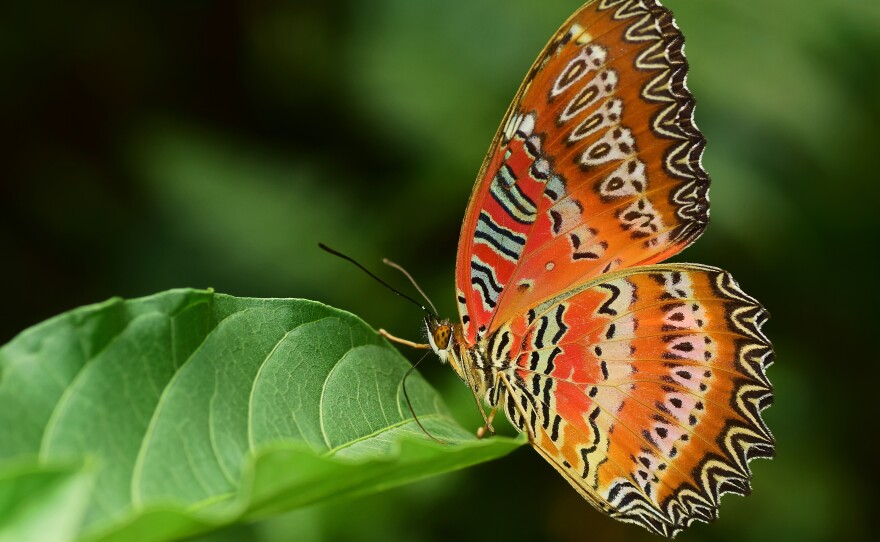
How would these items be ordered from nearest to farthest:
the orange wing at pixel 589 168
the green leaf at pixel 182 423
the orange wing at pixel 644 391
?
the green leaf at pixel 182 423, the orange wing at pixel 589 168, the orange wing at pixel 644 391

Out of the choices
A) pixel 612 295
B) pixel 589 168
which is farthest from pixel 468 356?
pixel 589 168

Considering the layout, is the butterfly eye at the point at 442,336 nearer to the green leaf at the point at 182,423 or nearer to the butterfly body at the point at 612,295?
the butterfly body at the point at 612,295

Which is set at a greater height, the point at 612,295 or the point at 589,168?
the point at 589,168

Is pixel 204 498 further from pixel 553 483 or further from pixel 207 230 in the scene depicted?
pixel 207 230

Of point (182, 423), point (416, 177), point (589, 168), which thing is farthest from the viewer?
point (416, 177)

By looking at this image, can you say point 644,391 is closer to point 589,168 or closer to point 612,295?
point 612,295

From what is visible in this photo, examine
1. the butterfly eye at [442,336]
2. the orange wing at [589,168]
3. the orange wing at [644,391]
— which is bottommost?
the orange wing at [644,391]

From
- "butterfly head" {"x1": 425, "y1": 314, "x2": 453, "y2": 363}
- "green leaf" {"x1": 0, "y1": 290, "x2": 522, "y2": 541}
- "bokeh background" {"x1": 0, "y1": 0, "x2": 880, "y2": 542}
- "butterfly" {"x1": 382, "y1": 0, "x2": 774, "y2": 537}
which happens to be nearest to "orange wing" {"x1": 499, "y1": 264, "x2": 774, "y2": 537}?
"butterfly" {"x1": 382, "y1": 0, "x2": 774, "y2": 537}

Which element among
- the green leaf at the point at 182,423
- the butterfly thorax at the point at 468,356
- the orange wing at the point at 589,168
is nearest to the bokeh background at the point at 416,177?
the butterfly thorax at the point at 468,356
